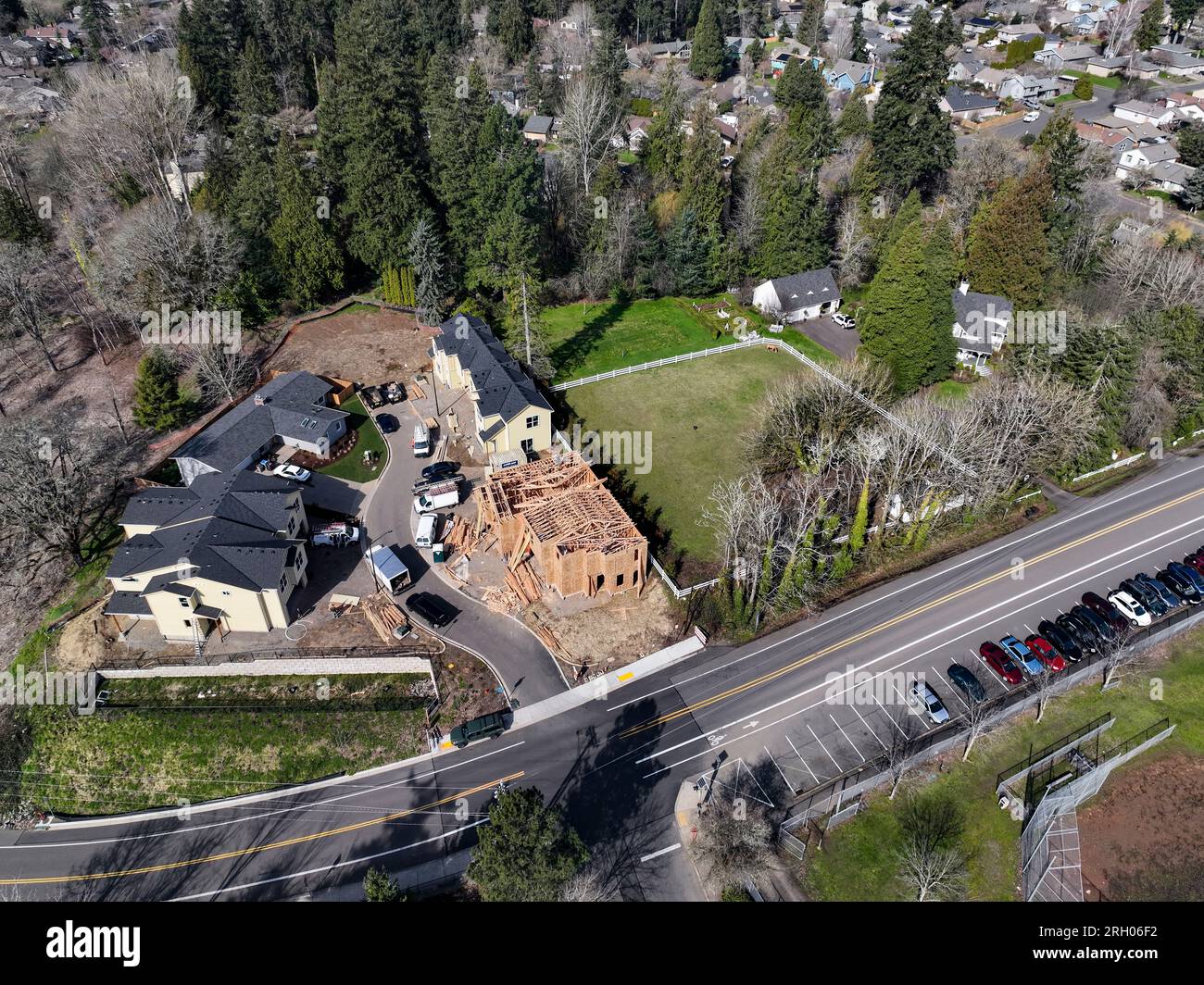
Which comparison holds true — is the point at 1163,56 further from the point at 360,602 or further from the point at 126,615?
the point at 126,615

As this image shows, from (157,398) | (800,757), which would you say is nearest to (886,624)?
(800,757)

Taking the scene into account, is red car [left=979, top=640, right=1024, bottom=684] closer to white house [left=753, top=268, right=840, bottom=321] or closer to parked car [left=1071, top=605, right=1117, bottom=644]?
parked car [left=1071, top=605, right=1117, bottom=644]

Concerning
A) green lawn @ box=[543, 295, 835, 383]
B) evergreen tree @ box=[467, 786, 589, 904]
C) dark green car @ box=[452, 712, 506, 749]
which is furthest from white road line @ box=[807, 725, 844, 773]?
green lawn @ box=[543, 295, 835, 383]

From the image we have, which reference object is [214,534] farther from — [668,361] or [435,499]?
[668,361]

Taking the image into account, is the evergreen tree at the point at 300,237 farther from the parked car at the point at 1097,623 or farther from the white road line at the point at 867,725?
the parked car at the point at 1097,623

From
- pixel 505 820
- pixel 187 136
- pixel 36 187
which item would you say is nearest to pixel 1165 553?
pixel 505 820
